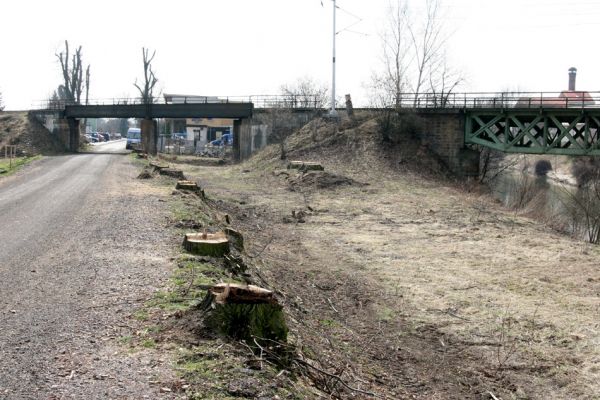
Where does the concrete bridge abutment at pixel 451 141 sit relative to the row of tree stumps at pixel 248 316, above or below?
above

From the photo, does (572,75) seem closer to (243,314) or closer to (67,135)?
(67,135)

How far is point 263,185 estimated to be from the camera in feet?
116

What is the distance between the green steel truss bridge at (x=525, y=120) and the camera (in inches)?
1372

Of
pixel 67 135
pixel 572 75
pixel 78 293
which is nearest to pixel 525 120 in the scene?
pixel 78 293

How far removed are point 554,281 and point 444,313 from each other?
390cm

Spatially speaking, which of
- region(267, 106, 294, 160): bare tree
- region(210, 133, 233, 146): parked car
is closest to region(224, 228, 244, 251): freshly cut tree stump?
region(267, 106, 294, 160): bare tree

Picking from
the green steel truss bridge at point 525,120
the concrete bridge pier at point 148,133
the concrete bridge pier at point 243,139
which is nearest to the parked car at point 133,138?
the concrete bridge pier at point 148,133

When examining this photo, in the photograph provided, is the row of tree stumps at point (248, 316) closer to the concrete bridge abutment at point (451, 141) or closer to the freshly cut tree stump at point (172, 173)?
the freshly cut tree stump at point (172, 173)

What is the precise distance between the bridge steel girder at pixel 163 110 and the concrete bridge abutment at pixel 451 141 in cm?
1596

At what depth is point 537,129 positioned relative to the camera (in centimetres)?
3772

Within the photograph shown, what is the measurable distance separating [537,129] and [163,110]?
106 ft

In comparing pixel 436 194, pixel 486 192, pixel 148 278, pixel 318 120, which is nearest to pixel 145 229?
pixel 148 278

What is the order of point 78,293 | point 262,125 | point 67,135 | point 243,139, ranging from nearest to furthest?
point 78,293 < point 262,125 < point 243,139 < point 67,135

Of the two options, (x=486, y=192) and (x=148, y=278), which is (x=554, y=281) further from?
(x=486, y=192)
